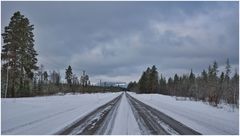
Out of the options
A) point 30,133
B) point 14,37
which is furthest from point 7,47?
point 30,133

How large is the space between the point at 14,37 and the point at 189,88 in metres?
88.6

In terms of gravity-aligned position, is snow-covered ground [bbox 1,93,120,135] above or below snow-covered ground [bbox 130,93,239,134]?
above

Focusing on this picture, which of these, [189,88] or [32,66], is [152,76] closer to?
[189,88]

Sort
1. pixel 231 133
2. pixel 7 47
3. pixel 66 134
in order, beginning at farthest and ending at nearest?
pixel 7 47
pixel 231 133
pixel 66 134

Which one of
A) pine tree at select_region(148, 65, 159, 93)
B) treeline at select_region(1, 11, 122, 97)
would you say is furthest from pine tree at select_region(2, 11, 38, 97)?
pine tree at select_region(148, 65, 159, 93)

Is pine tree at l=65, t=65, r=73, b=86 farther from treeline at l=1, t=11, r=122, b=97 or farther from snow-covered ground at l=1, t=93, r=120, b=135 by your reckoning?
snow-covered ground at l=1, t=93, r=120, b=135

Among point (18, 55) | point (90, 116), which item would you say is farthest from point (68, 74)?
point (90, 116)

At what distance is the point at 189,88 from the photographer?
120 m

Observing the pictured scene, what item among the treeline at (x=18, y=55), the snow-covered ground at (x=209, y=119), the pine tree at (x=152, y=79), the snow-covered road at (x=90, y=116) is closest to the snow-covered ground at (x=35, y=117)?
the snow-covered road at (x=90, y=116)

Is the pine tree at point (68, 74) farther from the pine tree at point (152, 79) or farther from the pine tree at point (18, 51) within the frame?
the pine tree at point (18, 51)

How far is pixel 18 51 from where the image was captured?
42.5 m

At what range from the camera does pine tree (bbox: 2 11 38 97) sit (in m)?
41.6

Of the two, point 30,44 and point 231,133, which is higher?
point 30,44

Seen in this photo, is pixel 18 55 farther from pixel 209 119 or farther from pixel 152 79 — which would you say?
pixel 152 79
